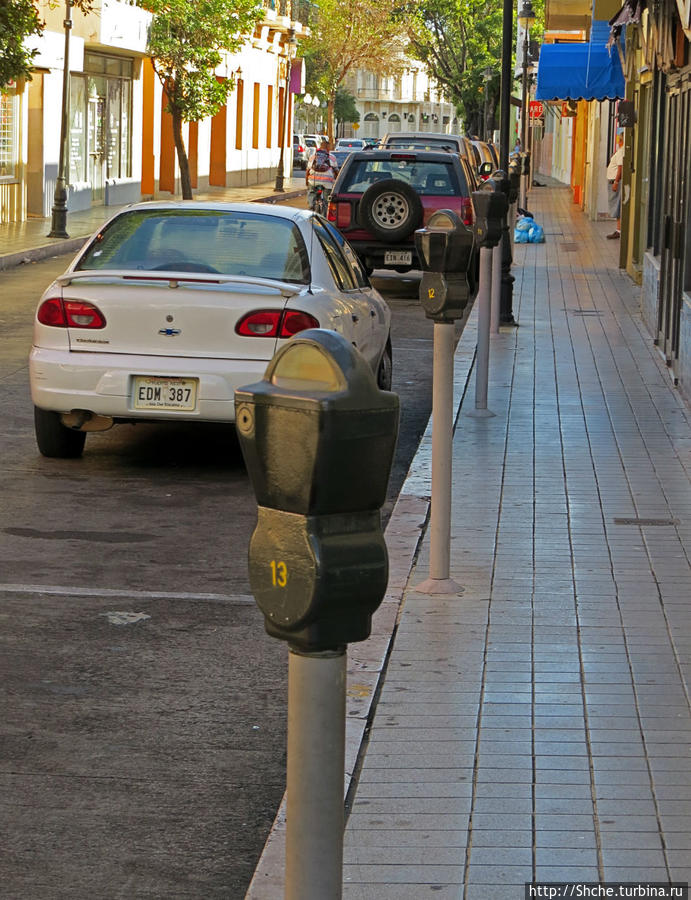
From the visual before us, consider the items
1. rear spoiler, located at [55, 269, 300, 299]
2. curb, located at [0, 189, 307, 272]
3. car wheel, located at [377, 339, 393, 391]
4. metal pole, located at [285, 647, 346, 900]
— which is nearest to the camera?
metal pole, located at [285, 647, 346, 900]

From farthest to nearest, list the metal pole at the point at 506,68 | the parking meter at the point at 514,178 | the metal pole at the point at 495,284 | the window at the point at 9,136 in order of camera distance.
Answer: the window at the point at 9,136, the metal pole at the point at 506,68, the parking meter at the point at 514,178, the metal pole at the point at 495,284

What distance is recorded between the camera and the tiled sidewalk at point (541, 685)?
4016 mm

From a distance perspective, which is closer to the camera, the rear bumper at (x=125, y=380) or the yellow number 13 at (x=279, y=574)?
the yellow number 13 at (x=279, y=574)

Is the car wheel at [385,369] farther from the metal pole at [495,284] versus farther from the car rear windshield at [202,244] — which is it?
the car rear windshield at [202,244]

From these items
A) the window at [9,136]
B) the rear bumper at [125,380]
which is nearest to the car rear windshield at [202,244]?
the rear bumper at [125,380]

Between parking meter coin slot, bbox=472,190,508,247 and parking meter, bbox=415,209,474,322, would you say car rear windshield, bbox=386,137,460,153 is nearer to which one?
parking meter coin slot, bbox=472,190,508,247

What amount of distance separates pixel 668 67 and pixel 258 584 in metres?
12.6

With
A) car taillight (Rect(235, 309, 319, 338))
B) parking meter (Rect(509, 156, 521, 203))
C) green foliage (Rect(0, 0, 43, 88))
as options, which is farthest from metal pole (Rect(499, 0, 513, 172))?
car taillight (Rect(235, 309, 319, 338))

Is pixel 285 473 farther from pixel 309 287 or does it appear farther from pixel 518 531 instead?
pixel 309 287

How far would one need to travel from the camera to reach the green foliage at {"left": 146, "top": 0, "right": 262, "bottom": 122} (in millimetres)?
38250

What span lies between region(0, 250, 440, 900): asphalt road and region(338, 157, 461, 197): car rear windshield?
460 inches

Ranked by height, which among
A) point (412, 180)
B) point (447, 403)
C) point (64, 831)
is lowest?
point (64, 831)

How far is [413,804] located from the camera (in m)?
4.29

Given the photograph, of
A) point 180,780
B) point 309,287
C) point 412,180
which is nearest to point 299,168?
point 412,180
